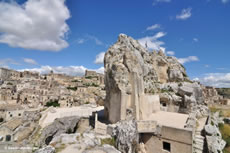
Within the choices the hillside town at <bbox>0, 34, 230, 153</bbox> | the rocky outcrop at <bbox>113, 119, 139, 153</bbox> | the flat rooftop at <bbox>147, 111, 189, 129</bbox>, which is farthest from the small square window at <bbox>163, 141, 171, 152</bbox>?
the rocky outcrop at <bbox>113, 119, 139, 153</bbox>

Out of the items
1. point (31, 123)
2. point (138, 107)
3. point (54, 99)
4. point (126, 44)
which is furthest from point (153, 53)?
point (54, 99)

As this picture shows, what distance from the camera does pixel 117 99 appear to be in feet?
46.1

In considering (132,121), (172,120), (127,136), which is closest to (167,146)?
(172,120)

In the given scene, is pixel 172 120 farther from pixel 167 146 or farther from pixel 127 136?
pixel 127 136

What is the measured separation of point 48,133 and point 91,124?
6498mm

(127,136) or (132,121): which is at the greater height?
(132,121)

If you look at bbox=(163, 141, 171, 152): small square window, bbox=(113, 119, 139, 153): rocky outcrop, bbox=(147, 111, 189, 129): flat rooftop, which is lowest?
bbox=(163, 141, 171, 152): small square window

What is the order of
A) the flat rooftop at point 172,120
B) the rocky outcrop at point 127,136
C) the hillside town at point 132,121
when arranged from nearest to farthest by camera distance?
the hillside town at point 132,121 → the rocky outcrop at point 127,136 → the flat rooftop at point 172,120

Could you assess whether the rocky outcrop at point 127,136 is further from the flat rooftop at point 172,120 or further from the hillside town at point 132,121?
the flat rooftop at point 172,120

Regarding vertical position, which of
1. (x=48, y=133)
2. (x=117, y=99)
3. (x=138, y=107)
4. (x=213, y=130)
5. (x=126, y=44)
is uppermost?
(x=126, y=44)

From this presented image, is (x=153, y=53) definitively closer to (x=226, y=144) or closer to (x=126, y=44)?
(x=126, y=44)

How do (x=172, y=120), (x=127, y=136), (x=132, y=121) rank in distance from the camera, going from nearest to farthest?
(x=127, y=136), (x=132, y=121), (x=172, y=120)

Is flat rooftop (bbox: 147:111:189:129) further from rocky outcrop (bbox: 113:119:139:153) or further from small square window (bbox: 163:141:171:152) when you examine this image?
rocky outcrop (bbox: 113:119:139:153)

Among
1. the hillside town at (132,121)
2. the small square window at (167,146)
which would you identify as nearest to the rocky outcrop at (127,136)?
the hillside town at (132,121)
